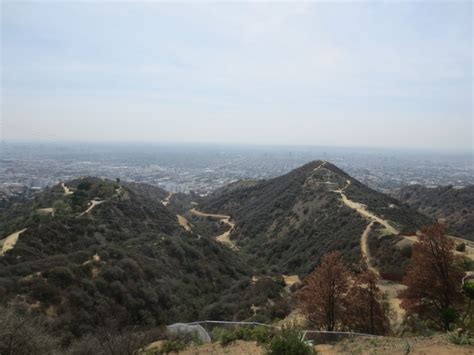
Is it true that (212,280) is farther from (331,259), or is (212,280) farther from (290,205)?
(290,205)

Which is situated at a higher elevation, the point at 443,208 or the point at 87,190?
the point at 87,190

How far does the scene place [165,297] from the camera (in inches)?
812

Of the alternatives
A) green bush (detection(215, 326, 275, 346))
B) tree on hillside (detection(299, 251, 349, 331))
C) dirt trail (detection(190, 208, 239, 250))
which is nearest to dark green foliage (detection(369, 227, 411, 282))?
tree on hillside (detection(299, 251, 349, 331))

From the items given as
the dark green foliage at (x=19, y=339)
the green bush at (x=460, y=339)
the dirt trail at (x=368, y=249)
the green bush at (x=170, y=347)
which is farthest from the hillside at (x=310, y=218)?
the dark green foliage at (x=19, y=339)

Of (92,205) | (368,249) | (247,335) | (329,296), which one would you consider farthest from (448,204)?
(247,335)

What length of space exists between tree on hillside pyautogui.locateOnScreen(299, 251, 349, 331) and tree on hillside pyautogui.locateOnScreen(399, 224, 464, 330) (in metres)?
2.34

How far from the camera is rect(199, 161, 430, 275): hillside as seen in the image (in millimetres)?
34094

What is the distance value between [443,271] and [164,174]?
15996cm

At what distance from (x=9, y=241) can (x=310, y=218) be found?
104 ft

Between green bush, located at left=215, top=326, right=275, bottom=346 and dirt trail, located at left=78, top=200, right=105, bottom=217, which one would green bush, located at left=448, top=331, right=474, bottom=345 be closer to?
green bush, located at left=215, top=326, right=275, bottom=346

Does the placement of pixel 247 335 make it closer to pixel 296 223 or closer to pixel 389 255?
pixel 389 255

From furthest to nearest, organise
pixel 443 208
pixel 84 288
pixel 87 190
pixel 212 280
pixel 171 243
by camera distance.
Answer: pixel 443 208 < pixel 87 190 < pixel 171 243 < pixel 212 280 < pixel 84 288

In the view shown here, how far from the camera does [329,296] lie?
12016 mm

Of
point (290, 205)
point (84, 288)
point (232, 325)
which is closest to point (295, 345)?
point (232, 325)
